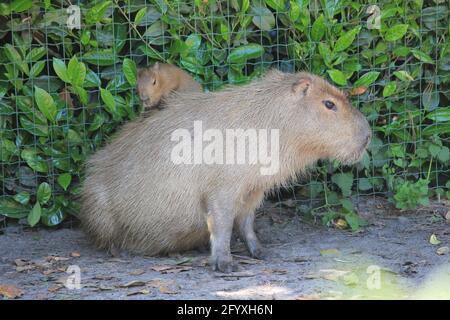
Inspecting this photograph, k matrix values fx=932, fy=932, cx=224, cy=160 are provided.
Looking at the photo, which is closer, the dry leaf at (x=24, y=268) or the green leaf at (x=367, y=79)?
the dry leaf at (x=24, y=268)

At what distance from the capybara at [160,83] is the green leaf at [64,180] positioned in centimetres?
68

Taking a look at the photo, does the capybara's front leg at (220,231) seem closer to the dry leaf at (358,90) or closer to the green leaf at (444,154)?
the dry leaf at (358,90)

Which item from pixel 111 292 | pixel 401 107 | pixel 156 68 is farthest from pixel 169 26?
pixel 111 292

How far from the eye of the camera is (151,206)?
5535 mm

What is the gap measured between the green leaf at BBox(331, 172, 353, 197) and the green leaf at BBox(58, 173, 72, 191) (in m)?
1.77

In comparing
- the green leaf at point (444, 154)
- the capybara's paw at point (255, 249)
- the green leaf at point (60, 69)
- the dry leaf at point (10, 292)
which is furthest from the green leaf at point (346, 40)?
the dry leaf at point (10, 292)

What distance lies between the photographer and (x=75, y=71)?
19.4 feet

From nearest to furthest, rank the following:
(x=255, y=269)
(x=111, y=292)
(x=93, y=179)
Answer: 1. (x=111, y=292)
2. (x=255, y=269)
3. (x=93, y=179)

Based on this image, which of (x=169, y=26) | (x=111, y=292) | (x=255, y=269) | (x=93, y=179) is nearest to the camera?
(x=111, y=292)

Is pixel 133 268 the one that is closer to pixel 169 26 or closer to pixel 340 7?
pixel 169 26

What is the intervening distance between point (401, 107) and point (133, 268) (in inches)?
88.8

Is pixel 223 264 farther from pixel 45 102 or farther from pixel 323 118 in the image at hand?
pixel 45 102

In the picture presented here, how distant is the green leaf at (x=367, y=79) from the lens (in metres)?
6.19

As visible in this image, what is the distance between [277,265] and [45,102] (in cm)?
185
